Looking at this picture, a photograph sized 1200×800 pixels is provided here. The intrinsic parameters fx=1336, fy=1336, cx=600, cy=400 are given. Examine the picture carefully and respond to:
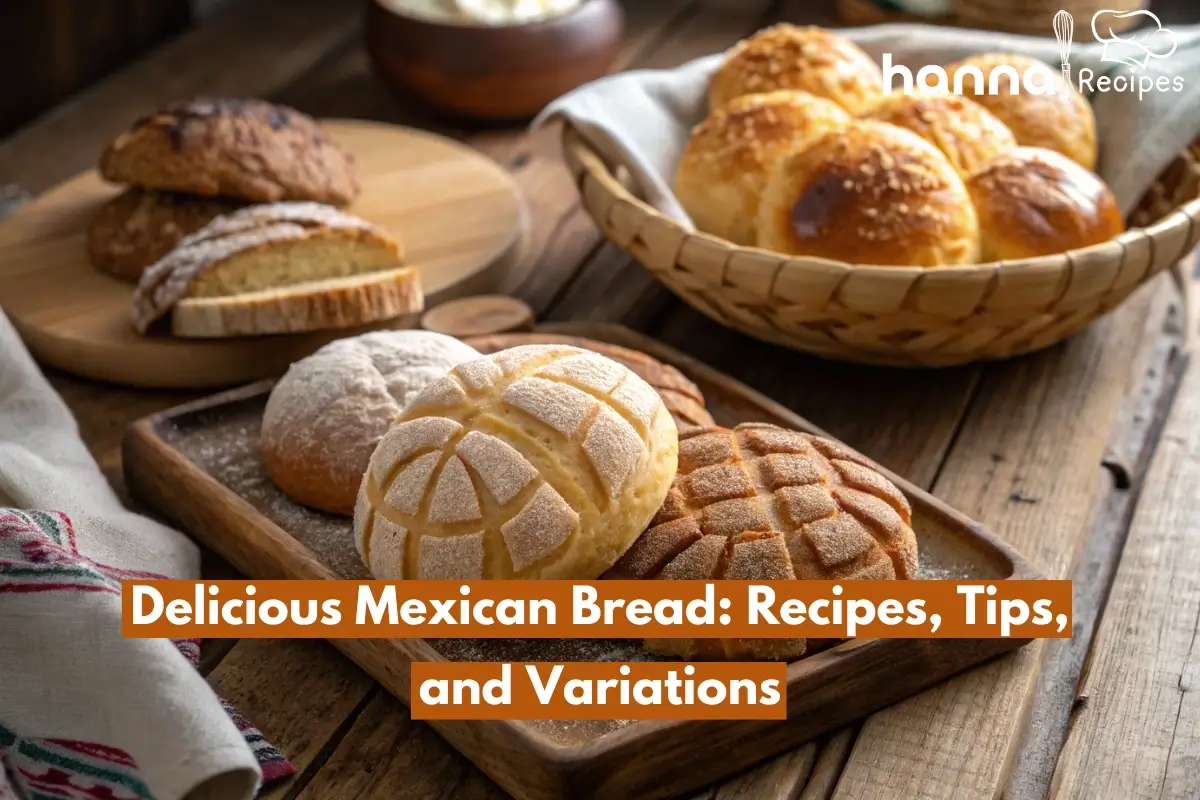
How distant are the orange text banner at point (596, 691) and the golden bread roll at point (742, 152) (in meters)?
0.72

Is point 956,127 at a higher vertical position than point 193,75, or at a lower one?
higher

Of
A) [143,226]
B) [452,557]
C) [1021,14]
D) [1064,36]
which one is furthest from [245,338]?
[1021,14]

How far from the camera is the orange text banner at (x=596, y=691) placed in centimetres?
109

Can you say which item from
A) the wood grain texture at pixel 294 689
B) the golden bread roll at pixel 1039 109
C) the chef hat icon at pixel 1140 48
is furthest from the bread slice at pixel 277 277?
the chef hat icon at pixel 1140 48

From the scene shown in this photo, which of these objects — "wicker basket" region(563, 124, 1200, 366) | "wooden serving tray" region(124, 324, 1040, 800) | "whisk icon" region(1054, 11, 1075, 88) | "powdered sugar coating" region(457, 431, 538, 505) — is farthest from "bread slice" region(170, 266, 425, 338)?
"whisk icon" region(1054, 11, 1075, 88)

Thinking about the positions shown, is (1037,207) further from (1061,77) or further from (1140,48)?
(1140,48)

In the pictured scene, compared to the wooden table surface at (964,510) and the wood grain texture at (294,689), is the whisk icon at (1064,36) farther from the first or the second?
the wood grain texture at (294,689)

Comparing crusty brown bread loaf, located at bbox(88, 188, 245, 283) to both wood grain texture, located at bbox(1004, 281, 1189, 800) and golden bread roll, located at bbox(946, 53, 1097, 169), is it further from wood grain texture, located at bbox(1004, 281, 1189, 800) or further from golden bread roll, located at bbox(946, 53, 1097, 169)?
wood grain texture, located at bbox(1004, 281, 1189, 800)

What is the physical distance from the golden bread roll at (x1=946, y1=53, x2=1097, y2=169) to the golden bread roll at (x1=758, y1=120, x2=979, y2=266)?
241 mm

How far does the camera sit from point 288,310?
164cm

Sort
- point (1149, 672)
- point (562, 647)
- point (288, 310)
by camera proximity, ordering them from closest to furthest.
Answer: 1. point (562, 647)
2. point (1149, 672)
3. point (288, 310)

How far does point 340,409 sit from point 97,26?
1.65 meters

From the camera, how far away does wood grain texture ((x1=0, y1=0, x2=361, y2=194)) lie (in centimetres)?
234

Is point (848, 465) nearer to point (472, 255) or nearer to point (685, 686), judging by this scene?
point (685, 686)
